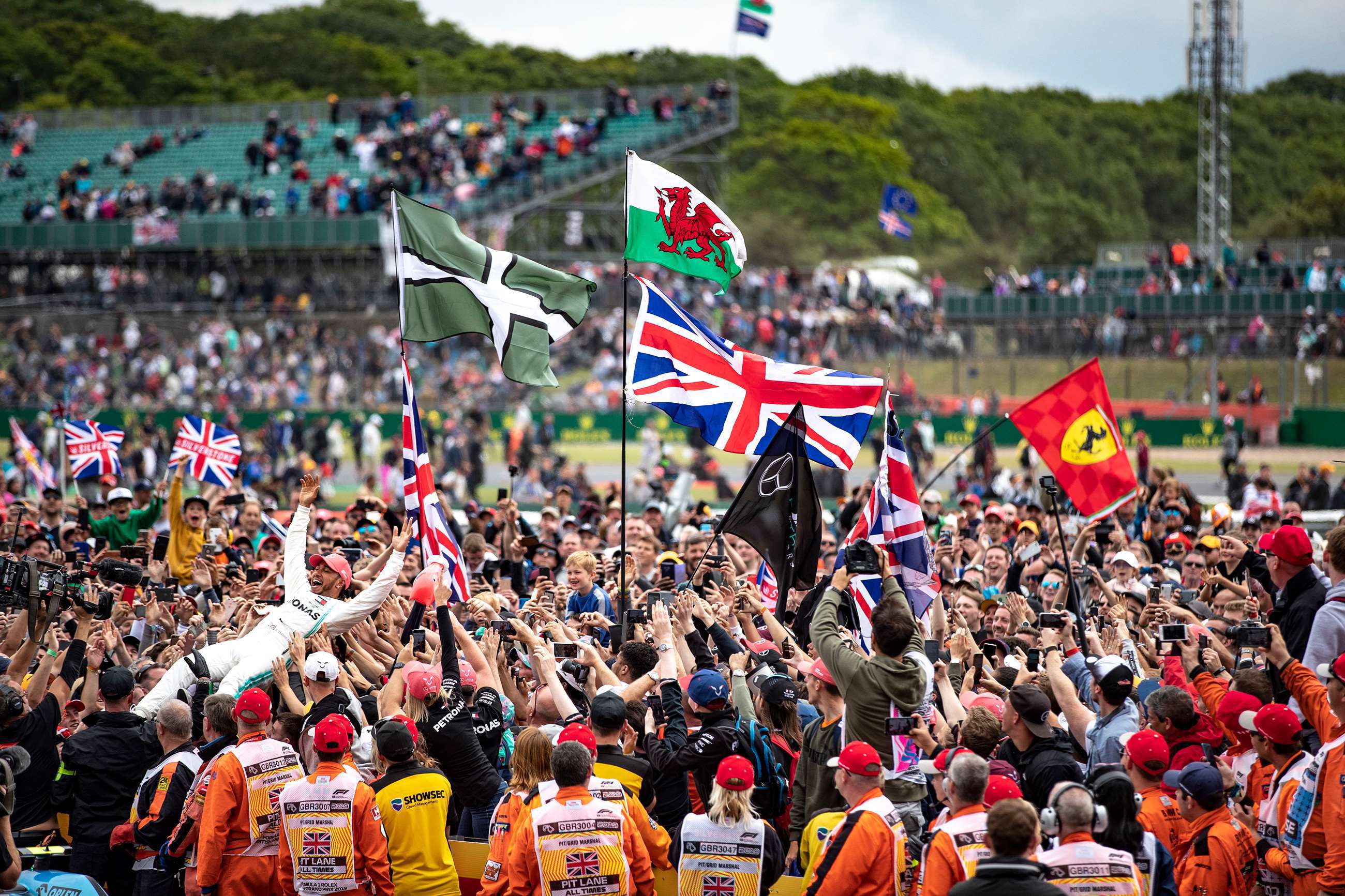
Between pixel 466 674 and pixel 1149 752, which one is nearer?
pixel 1149 752

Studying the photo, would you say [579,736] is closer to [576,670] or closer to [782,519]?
[576,670]

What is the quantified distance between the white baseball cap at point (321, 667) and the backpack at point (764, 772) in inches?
83.0

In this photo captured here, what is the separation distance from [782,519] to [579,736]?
3157mm

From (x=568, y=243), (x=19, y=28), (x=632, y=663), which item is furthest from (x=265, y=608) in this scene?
(x=19, y=28)

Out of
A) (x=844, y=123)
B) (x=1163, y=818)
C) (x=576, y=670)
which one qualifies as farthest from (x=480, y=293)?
(x=844, y=123)

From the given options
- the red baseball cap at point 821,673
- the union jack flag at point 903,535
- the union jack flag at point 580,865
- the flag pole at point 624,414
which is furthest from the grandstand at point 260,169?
the union jack flag at point 580,865

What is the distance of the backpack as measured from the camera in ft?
23.2

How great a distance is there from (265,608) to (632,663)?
2893 mm

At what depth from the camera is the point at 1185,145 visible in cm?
9106

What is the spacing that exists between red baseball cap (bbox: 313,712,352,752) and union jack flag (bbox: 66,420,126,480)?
42.0ft

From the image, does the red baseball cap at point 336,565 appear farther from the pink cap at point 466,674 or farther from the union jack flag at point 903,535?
the union jack flag at point 903,535

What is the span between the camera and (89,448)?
18.2m

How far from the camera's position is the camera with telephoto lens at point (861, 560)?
6973 millimetres

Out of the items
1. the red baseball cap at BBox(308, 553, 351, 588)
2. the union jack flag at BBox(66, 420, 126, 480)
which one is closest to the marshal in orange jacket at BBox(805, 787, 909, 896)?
the red baseball cap at BBox(308, 553, 351, 588)
